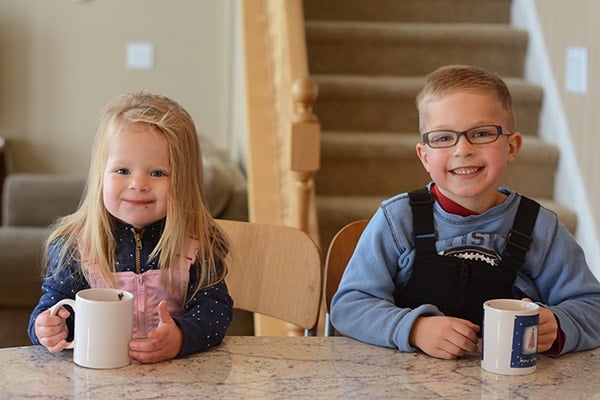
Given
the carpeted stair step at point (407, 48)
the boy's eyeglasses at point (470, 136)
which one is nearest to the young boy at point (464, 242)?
the boy's eyeglasses at point (470, 136)

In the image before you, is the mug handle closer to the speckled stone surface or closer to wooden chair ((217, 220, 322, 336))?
the speckled stone surface

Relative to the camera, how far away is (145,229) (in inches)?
57.3

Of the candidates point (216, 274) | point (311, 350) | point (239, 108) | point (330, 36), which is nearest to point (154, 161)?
point (216, 274)

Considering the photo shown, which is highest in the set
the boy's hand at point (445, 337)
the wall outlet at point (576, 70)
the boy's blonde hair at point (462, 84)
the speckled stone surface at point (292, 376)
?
the wall outlet at point (576, 70)

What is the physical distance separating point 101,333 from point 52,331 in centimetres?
10

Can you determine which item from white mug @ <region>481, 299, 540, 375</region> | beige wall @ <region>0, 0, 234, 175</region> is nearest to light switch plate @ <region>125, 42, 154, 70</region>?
beige wall @ <region>0, 0, 234, 175</region>

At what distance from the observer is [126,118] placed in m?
1.43

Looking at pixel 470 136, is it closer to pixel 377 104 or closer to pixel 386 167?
pixel 386 167

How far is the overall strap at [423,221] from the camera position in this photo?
1.50 m

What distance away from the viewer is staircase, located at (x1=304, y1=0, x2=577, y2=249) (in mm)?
3492

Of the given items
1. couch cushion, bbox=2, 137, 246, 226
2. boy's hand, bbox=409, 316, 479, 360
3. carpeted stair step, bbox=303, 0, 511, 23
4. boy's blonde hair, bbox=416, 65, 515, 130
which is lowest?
couch cushion, bbox=2, 137, 246, 226

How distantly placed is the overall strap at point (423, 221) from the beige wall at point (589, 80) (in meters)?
1.69

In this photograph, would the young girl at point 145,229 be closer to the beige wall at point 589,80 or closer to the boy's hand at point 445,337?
the boy's hand at point 445,337

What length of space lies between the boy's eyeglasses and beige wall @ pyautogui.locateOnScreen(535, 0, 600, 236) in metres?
1.72
